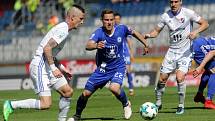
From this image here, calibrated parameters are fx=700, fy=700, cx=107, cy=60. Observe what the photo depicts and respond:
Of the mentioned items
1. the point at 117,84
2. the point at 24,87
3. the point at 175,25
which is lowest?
the point at 24,87

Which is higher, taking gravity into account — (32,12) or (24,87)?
(32,12)

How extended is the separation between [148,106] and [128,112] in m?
0.96

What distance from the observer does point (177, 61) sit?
1573 cm

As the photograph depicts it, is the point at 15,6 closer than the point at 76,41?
No

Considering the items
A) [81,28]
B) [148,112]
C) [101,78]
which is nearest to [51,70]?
[101,78]

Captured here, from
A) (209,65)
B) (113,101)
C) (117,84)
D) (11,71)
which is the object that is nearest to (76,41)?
(11,71)

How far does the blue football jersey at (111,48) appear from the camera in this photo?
14.2m

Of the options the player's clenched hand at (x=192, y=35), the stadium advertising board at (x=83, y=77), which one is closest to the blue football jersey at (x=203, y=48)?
the player's clenched hand at (x=192, y=35)

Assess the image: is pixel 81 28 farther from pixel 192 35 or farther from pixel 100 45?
pixel 100 45

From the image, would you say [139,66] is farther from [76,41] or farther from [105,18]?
[105,18]

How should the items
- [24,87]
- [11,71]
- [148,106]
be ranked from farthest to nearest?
[11,71]
[24,87]
[148,106]

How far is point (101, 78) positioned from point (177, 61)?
7.17ft

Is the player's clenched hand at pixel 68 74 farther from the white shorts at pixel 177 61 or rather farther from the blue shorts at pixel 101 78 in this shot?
the white shorts at pixel 177 61

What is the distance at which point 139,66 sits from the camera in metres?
31.0
